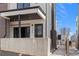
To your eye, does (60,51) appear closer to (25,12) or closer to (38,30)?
(38,30)

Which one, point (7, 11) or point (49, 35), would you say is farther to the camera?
point (7, 11)

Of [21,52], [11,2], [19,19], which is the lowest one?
[21,52]

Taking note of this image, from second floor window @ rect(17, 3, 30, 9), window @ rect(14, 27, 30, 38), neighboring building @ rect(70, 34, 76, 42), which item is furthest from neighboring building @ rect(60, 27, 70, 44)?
second floor window @ rect(17, 3, 30, 9)

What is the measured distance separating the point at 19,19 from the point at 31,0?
408 mm

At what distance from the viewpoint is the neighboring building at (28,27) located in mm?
3121

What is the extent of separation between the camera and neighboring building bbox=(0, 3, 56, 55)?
312 centimetres

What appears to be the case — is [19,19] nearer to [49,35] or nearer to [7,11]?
[7,11]

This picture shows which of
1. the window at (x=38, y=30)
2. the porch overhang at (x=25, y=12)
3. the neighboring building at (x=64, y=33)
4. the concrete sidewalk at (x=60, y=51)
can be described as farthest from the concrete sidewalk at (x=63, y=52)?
the porch overhang at (x=25, y=12)

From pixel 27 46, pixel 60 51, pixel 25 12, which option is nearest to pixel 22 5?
pixel 25 12

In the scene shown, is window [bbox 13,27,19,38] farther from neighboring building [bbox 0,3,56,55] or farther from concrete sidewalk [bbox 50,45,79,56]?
concrete sidewalk [bbox 50,45,79,56]

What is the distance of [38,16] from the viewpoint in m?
3.27

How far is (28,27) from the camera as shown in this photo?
130 inches

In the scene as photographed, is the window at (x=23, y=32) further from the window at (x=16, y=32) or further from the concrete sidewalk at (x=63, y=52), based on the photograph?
the concrete sidewalk at (x=63, y=52)

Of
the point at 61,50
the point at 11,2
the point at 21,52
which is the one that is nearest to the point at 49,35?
the point at 61,50
